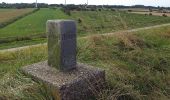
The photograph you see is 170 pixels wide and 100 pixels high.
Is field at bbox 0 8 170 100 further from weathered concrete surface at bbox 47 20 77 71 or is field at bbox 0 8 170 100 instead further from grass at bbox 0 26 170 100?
weathered concrete surface at bbox 47 20 77 71

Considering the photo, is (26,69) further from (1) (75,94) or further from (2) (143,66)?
(2) (143,66)

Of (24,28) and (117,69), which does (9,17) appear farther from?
(117,69)

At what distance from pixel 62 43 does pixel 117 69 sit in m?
1.66

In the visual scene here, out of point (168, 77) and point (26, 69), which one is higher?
point (26, 69)

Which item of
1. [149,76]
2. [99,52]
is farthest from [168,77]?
[99,52]

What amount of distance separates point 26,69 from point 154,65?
11.0 ft

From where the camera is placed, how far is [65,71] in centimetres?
504

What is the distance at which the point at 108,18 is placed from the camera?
331 inches

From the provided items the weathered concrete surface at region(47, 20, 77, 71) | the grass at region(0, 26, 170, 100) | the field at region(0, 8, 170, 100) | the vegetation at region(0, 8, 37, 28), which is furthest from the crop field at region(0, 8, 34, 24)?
the weathered concrete surface at region(47, 20, 77, 71)

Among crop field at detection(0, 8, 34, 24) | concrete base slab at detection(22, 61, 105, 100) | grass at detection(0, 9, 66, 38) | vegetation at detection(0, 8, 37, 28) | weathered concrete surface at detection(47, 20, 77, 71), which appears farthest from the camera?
crop field at detection(0, 8, 34, 24)

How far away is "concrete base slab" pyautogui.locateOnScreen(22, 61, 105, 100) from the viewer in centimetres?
451

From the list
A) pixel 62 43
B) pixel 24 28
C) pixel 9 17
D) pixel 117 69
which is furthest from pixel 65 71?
pixel 9 17

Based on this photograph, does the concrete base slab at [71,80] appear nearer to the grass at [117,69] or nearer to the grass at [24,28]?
the grass at [117,69]

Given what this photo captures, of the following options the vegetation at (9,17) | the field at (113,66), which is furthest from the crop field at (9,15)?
the field at (113,66)
